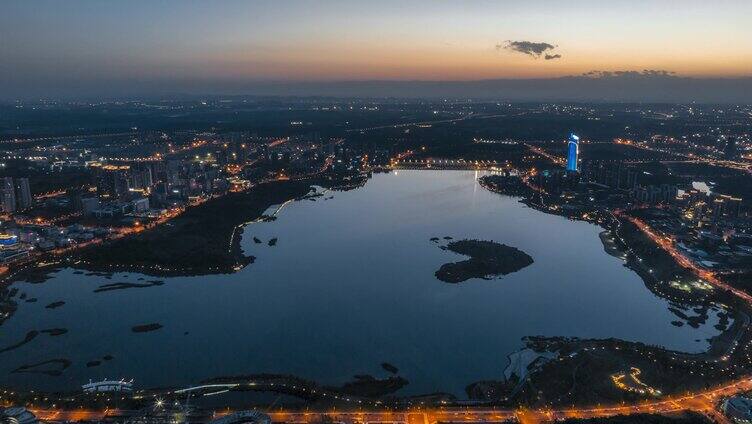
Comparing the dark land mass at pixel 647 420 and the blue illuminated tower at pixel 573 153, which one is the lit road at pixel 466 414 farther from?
the blue illuminated tower at pixel 573 153

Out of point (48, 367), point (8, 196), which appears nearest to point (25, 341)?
point (48, 367)

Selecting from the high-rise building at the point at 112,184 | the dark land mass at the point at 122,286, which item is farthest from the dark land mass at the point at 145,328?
the high-rise building at the point at 112,184

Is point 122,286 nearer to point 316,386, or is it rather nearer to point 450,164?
point 316,386

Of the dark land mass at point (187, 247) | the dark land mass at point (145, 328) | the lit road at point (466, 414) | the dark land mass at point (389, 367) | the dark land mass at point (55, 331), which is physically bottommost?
the dark land mass at point (389, 367)

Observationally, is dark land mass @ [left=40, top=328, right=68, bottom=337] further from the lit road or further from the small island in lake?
the small island in lake

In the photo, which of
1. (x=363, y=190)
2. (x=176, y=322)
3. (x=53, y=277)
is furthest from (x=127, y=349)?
(x=363, y=190)

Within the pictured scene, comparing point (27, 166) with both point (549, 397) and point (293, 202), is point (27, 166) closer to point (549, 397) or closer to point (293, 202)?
point (293, 202)
